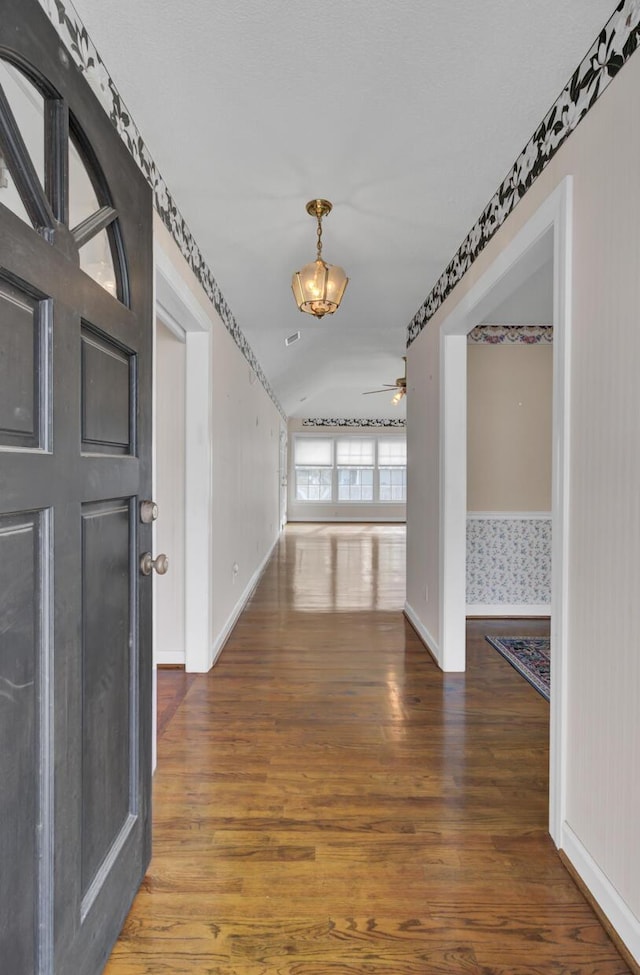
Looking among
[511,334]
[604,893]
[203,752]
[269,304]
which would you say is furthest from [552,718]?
[511,334]

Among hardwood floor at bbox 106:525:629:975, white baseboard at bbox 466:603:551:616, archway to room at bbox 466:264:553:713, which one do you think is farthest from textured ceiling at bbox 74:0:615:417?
white baseboard at bbox 466:603:551:616

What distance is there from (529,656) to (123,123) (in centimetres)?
351

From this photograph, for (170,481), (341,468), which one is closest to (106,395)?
(170,481)

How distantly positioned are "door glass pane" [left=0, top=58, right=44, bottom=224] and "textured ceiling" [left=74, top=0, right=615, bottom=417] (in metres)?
0.61


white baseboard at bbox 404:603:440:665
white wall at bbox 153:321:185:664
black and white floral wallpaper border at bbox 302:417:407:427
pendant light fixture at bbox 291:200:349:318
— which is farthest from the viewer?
black and white floral wallpaper border at bbox 302:417:407:427

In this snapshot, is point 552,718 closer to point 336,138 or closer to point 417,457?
point 336,138

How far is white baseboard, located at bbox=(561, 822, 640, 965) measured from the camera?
1172mm

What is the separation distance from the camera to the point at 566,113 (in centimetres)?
148

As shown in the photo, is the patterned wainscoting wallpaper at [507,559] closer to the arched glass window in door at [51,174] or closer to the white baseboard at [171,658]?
the white baseboard at [171,658]

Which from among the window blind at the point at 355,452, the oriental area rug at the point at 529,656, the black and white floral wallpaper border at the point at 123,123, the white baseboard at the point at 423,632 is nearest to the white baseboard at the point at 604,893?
the oriental area rug at the point at 529,656

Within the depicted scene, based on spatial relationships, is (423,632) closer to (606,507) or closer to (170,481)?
(170,481)

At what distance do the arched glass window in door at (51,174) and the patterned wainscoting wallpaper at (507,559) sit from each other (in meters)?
3.57

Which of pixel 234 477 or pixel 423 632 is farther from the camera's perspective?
pixel 234 477

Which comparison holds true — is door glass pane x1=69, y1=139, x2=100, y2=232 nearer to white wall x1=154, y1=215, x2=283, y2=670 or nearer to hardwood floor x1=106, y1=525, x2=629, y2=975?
white wall x1=154, y1=215, x2=283, y2=670
